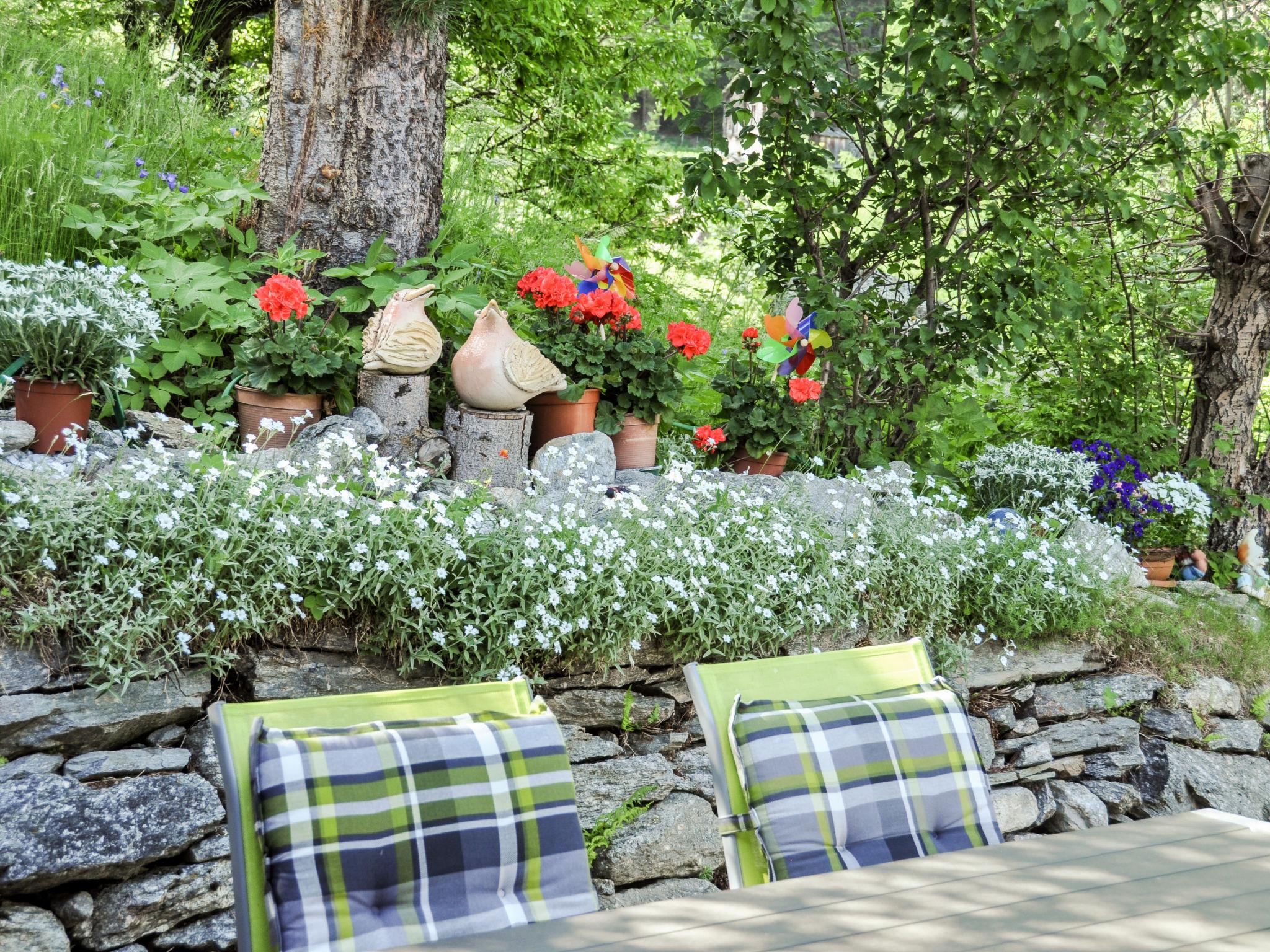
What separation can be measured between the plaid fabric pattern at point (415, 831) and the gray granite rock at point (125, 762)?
2.49 feet

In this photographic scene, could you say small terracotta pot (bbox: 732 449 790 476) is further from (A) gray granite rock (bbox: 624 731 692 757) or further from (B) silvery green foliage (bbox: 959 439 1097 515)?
(A) gray granite rock (bbox: 624 731 692 757)

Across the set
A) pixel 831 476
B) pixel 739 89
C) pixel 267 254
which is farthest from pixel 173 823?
pixel 739 89

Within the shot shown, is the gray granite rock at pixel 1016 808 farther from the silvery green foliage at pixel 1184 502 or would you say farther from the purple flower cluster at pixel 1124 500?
the silvery green foliage at pixel 1184 502

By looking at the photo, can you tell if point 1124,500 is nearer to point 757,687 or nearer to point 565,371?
point 565,371

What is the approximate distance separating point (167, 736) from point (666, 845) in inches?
47.5

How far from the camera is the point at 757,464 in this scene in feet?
11.9

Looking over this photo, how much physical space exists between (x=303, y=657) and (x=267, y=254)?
1.77 meters

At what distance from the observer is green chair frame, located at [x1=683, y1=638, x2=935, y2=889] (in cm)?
180

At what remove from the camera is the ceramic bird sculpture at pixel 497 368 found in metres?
3.03

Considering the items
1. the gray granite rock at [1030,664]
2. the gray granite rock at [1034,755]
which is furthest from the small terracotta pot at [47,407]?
the gray granite rock at [1034,755]

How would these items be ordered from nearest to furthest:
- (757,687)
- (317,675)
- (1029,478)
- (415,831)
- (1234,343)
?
1. (415,831)
2. (757,687)
3. (317,675)
4. (1029,478)
5. (1234,343)

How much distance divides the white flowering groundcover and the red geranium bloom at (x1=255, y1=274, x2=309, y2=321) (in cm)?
42

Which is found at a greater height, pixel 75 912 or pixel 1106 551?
pixel 1106 551

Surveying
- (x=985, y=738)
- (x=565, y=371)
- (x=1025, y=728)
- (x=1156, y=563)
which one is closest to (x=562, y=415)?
(x=565, y=371)
